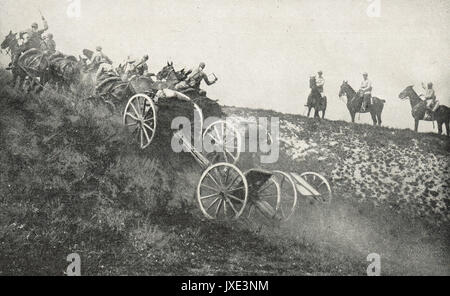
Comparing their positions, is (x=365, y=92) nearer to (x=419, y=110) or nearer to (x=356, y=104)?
(x=356, y=104)

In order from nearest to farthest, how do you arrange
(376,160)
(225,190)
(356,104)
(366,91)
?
1. (225,190)
2. (376,160)
3. (366,91)
4. (356,104)

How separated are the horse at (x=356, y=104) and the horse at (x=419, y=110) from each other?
86cm

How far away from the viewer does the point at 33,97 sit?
1038cm

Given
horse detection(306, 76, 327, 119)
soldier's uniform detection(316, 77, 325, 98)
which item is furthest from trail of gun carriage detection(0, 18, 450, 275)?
soldier's uniform detection(316, 77, 325, 98)

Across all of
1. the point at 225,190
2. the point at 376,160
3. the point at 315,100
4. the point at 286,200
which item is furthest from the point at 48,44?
the point at 376,160

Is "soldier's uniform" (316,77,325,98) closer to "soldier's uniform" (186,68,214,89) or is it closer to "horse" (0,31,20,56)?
"soldier's uniform" (186,68,214,89)

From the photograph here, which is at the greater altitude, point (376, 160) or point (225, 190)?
point (376, 160)

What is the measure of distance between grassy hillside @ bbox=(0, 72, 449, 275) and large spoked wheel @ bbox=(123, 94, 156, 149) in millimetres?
350

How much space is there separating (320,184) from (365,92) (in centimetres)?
593

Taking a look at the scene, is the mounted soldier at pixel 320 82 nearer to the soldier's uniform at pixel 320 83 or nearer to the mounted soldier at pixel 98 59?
the soldier's uniform at pixel 320 83

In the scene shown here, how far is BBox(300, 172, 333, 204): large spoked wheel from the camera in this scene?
10.2 metres

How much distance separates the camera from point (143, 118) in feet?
31.8

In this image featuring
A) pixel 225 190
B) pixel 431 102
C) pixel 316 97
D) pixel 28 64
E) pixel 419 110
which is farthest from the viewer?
pixel 316 97
